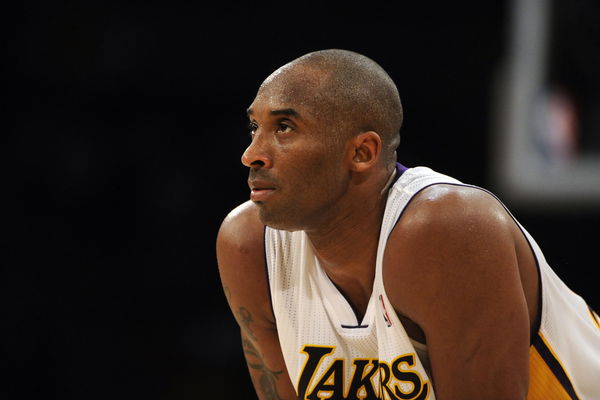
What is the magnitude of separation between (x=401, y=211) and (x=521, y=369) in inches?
18.7

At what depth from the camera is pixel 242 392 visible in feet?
16.3

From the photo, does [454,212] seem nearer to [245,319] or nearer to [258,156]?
[258,156]

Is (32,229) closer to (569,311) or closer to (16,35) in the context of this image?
(16,35)

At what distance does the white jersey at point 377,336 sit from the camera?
2146mm

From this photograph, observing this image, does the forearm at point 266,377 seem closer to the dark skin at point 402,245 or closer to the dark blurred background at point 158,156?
the dark skin at point 402,245

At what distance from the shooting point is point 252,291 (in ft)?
8.23

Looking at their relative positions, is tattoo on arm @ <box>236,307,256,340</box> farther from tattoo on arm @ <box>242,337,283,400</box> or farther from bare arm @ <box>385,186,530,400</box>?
bare arm @ <box>385,186,530,400</box>

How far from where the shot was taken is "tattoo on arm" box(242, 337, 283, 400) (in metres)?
2.64

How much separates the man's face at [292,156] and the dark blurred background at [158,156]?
110 inches

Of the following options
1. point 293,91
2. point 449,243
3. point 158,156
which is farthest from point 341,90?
point 158,156

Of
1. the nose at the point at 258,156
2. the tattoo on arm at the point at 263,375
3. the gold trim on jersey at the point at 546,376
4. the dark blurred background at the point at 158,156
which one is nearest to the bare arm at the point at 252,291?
the tattoo on arm at the point at 263,375

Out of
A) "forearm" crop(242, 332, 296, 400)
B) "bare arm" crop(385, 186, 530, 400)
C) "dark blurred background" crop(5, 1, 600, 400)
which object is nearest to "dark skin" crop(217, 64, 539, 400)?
"bare arm" crop(385, 186, 530, 400)

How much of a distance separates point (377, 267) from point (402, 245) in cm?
18

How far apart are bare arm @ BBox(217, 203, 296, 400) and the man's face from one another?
28 centimetres
